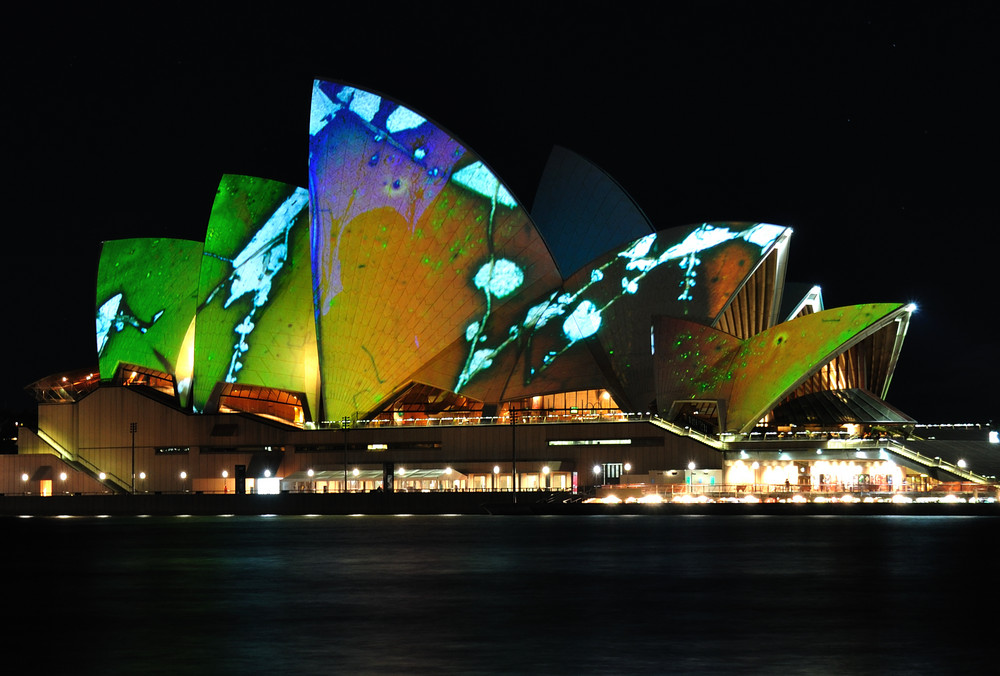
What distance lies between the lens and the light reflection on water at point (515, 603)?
1758 cm

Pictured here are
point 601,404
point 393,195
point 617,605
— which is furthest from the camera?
point 601,404

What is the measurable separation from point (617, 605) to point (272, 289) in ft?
188

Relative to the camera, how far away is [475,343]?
239 feet

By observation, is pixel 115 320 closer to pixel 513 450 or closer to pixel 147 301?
pixel 147 301

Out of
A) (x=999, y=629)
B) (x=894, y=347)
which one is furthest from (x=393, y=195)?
(x=999, y=629)

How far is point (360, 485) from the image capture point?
7725 cm

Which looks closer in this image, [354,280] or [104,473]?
[354,280]

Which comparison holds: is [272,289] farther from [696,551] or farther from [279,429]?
[696,551]

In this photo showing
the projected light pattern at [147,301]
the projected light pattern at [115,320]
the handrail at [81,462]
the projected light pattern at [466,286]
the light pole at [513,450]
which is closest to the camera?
the projected light pattern at [466,286]

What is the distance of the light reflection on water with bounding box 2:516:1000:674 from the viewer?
17.6 metres

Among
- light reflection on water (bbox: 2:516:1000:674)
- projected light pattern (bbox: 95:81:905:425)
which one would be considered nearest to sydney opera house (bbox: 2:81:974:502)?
projected light pattern (bbox: 95:81:905:425)

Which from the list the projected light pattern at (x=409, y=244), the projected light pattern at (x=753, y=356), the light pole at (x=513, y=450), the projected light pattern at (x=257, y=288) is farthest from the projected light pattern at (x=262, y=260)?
the projected light pattern at (x=753, y=356)

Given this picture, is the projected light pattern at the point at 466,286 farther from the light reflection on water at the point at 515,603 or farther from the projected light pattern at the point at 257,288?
the light reflection on water at the point at 515,603

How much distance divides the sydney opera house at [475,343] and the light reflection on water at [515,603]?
25.5 metres
